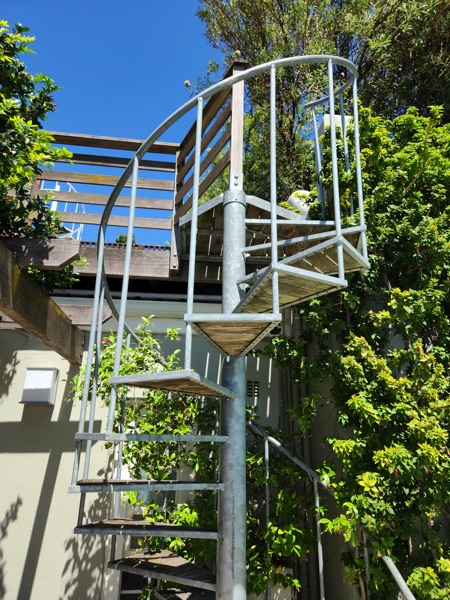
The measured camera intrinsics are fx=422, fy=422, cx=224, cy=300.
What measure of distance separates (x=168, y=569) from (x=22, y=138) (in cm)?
267

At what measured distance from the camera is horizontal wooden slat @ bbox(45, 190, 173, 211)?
4.10m

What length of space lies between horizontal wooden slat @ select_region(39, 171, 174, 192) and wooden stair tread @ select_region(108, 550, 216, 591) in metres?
3.10

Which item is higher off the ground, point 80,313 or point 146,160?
point 146,160

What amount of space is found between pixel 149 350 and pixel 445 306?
90.2 inches

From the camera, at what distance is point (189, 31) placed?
7973 mm

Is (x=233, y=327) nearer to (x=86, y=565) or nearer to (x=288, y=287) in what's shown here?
(x=288, y=287)

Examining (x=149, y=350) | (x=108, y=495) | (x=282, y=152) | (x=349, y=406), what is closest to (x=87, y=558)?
(x=108, y=495)

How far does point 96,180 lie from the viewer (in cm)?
424

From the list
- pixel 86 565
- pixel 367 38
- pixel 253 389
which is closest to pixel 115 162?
pixel 253 389

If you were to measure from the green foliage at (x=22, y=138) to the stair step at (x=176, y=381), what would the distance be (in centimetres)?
161

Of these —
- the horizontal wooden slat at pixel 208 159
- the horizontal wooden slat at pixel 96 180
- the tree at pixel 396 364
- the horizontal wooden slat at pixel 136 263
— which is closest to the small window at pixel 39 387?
the horizontal wooden slat at pixel 136 263

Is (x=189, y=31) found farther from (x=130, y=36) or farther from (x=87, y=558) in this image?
(x=87, y=558)

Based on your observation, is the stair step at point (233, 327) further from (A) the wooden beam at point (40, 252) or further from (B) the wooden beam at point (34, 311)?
(B) the wooden beam at point (34, 311)

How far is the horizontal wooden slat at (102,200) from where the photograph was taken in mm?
4098
